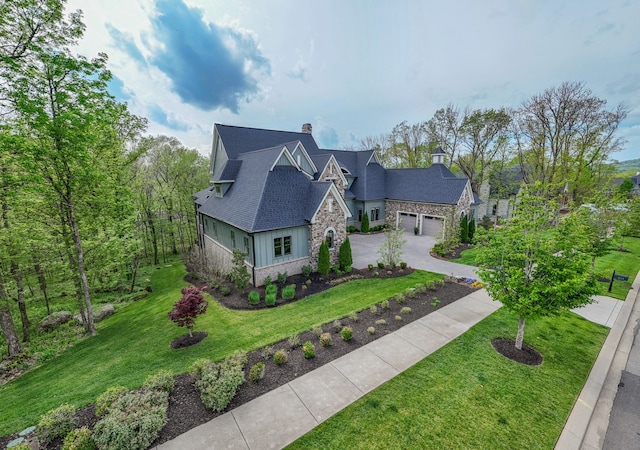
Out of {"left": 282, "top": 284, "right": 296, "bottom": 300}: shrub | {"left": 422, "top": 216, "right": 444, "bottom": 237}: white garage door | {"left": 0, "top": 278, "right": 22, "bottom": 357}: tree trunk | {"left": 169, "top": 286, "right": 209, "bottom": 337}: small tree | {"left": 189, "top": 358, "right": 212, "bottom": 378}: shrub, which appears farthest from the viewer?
{"left": 422, "top": 216, "right": 444, "bottom": 237}: white garage door

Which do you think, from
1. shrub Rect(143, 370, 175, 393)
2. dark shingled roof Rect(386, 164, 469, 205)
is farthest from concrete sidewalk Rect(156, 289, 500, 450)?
dark shingled roof Rect(386, 164, 469, 205)

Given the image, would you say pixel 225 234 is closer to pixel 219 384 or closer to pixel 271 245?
pixel 271 245

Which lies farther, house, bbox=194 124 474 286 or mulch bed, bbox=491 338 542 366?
house, bbox=194 124 474 286

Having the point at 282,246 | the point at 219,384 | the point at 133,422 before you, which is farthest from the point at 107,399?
the point at 282,246

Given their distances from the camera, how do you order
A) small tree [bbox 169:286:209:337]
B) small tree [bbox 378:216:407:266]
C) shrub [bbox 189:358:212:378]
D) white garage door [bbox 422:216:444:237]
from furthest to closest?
1. white garage door [bbox 422:216:444:237]
2. small tree [bbox 378:216:407:266]
3. small tree [bbox 169:286:209:337]
4. shrub [bbox 189:358:212:378]

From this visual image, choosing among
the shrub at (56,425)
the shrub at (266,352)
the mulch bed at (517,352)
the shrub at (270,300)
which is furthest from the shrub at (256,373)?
→ the mulch bed at (517,352)

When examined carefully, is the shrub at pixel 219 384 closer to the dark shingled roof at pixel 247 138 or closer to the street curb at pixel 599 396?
the street curb at pixel 599 396

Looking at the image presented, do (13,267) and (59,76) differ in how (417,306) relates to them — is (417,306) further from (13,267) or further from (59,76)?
(13,267)

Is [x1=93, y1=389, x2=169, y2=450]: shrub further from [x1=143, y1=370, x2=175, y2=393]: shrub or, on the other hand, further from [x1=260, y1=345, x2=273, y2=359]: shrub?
[x1=260, y1=345, x2=273, y2=359]: shrub
